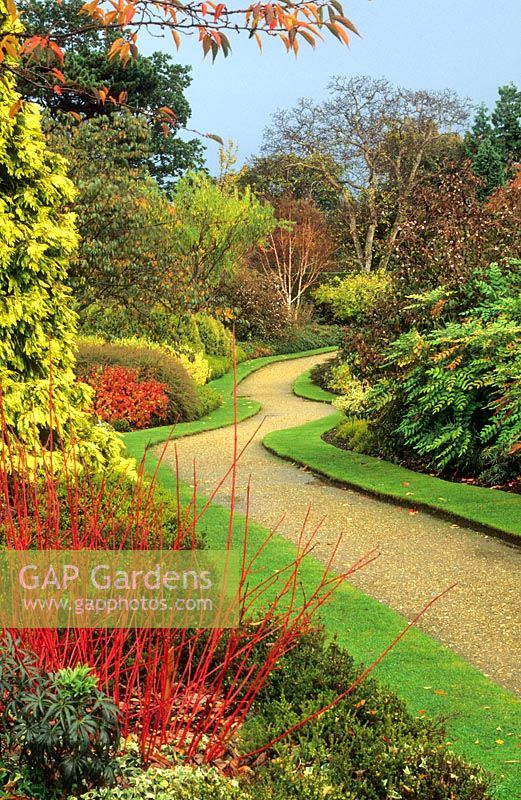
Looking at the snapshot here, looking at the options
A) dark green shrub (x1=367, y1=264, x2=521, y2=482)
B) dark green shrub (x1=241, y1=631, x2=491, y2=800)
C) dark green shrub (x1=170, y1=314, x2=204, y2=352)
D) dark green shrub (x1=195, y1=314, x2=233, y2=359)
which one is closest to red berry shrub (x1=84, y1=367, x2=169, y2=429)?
dark green shrub (x1=170, y1=314, x2=204, y2=352)

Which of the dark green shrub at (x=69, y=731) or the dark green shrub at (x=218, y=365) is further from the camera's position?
the dark green shrub at (x=218, y=365)

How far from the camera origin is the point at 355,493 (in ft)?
32.1

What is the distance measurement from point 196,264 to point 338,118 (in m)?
15.3

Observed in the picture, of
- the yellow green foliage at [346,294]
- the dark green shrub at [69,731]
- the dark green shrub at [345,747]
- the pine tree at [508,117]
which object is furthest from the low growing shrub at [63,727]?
the pine tree at [508,117]

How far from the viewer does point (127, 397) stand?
16.6 meters

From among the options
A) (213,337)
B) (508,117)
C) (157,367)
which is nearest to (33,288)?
(157,367)

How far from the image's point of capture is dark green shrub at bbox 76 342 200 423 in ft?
56.2

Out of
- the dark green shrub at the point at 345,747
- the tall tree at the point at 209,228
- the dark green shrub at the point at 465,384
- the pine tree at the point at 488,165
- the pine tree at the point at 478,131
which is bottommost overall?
the dark green shrub at the point at 345,747

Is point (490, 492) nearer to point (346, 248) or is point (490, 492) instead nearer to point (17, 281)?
point (17, 281)

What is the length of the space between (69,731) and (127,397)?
14284 millimetres

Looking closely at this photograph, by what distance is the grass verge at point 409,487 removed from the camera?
8.13 m

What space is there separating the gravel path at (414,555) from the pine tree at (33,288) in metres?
1.95

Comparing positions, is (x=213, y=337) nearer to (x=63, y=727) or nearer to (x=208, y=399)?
(x=208, y=399)

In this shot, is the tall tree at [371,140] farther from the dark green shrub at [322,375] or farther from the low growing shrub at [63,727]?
the low growing shrub at [63,727]
